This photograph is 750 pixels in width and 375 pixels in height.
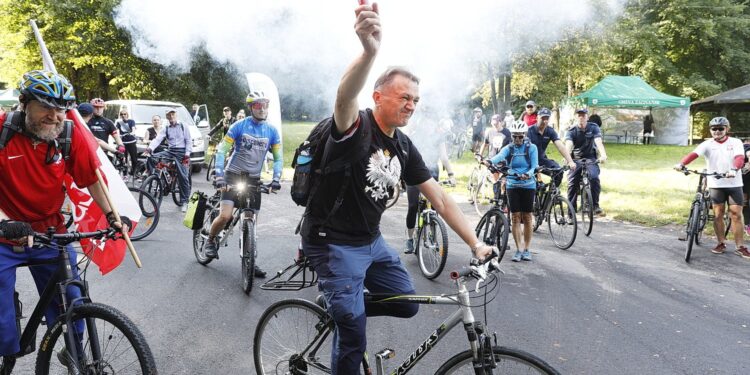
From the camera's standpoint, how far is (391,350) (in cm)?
297

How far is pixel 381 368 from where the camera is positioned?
300 centimetres

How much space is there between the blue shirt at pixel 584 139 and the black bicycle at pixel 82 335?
902 centimetres

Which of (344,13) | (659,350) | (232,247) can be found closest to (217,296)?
(232,247)

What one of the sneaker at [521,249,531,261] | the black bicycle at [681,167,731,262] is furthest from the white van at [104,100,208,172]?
the black bicycle at [681,167,731,262]

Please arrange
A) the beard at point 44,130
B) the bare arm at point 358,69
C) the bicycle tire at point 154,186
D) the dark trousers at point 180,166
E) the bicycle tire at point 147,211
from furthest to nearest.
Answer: the dark trousers at point 180,166
the bicycle tire at point 154,186
the bicycle tire at point 147,211
the beard at point 44,130
the bare arm at point 358,69

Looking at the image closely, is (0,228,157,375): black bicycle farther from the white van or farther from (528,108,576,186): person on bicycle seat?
the white van

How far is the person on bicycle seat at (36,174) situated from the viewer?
2993 mm

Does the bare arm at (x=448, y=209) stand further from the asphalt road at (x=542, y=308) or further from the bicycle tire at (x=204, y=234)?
the bicycle tire at (x=204, y=234)

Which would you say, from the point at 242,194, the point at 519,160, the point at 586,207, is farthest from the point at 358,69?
the point at 586,207

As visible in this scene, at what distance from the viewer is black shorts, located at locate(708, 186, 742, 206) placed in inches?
316

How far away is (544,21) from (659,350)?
19.6 m

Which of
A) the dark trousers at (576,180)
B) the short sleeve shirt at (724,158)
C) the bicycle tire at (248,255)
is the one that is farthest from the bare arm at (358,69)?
the dark trousers at (576,180)

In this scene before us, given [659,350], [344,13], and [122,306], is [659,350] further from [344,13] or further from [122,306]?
[344,13]

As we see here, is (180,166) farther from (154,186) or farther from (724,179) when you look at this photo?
(724,179)
